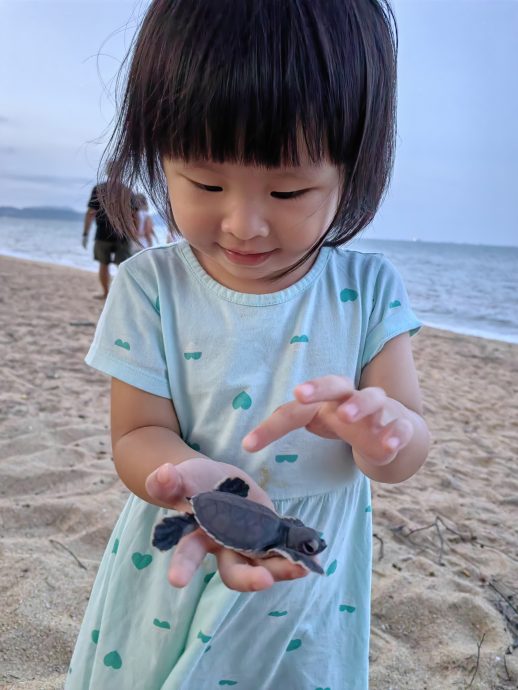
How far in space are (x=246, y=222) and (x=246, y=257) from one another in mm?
82

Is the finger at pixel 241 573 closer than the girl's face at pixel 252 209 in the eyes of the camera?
Yes

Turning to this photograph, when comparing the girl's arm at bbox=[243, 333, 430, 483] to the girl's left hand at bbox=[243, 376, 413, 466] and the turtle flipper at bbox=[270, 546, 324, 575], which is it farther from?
the turtle flipper at bbox=[270, 546, 324, 575]

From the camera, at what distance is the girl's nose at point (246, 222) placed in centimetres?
78

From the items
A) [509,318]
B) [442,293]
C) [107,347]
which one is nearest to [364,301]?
[107,347]

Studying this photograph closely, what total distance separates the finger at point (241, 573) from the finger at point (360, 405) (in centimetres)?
19

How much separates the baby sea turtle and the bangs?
0.42 meters

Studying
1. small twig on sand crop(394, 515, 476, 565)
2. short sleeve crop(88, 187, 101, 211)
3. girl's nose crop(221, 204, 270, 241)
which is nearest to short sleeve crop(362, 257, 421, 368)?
girl's nose crop(221, 204, 270, 241)

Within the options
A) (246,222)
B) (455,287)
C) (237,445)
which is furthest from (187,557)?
(455,287)

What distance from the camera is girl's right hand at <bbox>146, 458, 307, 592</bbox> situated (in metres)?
0.64

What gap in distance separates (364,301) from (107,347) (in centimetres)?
42

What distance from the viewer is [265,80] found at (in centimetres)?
74

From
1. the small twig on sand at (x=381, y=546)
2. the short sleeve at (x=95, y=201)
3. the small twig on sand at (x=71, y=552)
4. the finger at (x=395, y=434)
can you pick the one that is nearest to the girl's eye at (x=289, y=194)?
the finger at (x=395, y=434)

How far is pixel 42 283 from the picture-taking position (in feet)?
28.4

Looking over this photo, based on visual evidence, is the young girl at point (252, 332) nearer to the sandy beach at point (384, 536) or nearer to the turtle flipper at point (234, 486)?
the turtle flipper at point (234, 486)
